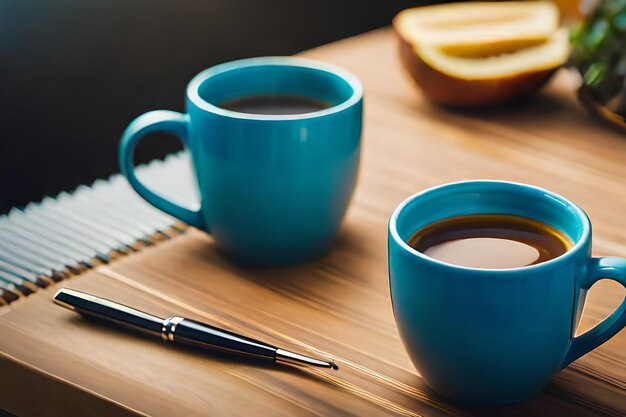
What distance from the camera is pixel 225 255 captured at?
0.74 meters

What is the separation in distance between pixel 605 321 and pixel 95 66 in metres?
1.27

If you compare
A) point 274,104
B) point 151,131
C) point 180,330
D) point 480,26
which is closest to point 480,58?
point 480,26

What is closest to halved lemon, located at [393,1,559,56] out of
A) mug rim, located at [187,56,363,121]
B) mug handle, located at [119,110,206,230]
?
mug rim, located at [187,56,363,121]

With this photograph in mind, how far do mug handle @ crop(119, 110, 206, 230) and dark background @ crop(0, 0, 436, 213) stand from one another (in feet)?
2.79

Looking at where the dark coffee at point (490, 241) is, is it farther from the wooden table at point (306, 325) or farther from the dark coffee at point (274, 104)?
the dark coffee at point (274, 104)

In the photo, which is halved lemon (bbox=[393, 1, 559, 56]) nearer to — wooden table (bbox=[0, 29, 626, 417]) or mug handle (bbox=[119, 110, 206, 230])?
wooden table (bbox=[0, 29, 626, 417])

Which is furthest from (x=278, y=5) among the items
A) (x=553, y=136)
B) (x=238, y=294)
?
(x=238, y=294)

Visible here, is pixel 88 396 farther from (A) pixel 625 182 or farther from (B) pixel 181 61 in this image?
(B) pixel 181 61

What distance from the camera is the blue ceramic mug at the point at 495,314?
0.50 metres

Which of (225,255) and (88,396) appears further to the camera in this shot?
(225,255)

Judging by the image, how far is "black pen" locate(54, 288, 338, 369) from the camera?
60cm

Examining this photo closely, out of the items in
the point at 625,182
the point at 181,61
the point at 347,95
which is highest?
the point at 347,95

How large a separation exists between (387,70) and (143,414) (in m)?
0.69

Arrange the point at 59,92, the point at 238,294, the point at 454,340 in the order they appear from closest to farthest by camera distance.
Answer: the point at 454,340
the point at 238,294
the point at 59,92
